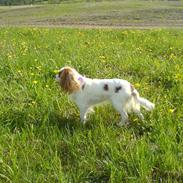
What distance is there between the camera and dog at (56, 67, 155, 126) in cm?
476

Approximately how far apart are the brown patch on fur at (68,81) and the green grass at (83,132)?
42cm

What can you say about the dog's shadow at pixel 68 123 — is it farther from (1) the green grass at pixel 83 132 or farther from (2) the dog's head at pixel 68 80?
(2) the dog's head at pixel 68 80

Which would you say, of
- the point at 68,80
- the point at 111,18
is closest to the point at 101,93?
the point at 68,80

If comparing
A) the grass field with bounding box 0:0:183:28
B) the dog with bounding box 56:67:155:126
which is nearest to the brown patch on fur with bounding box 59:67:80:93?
the dog with bounding box 56:67:155:126

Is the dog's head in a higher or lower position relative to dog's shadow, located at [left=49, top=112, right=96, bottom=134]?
higher

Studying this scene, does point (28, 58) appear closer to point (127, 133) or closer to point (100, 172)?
point (127, 133)

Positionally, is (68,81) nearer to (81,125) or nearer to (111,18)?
(81,125)

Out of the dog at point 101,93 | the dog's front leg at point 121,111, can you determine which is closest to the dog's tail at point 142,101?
the dog at point 101,93

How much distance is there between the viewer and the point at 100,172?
367cm

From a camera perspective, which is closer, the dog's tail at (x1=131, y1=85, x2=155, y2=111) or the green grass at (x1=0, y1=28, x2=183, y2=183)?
the green grass at (x1=0, y1=28, x2=183, y2=183)

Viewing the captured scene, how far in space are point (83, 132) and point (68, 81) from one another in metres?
0.74

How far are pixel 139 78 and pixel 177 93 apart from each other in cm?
131

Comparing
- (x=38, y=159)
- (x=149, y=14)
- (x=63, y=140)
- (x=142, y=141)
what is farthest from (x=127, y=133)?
(x=149, y=14)

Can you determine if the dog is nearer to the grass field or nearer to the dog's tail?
the dog's tail
